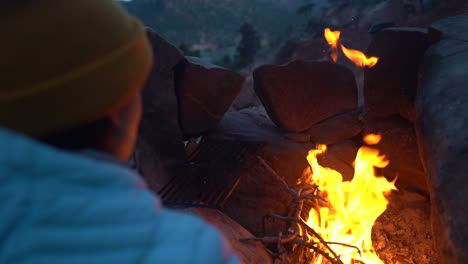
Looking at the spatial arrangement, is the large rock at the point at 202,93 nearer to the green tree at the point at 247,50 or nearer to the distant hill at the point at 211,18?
the green tree at the point at 247,50

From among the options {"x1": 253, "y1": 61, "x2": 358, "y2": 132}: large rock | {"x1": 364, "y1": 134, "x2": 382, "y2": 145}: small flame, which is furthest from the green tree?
{"x1": 364, "y1": 134, "x2": 382, "y2": 145}: small flame

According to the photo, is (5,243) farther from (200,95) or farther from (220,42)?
(220,42)

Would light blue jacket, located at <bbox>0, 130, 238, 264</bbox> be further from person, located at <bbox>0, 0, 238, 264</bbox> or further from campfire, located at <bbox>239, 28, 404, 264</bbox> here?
campfire, located at <bbox>239, 28, 404, 264</bbox>

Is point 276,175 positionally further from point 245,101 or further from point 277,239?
point 245,101

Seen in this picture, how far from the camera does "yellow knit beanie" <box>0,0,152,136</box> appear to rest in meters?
0.56

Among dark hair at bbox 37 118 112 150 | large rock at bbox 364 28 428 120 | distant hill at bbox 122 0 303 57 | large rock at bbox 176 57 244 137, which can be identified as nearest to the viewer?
dark hair at bbox 37 118 112 150

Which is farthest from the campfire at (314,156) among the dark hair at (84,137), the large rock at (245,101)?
the large rock at (245,101)

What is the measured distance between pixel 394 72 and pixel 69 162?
11.1ft

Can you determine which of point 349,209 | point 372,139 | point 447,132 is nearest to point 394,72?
point 372,139

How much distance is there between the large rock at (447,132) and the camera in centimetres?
163

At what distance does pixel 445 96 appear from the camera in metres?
2.30

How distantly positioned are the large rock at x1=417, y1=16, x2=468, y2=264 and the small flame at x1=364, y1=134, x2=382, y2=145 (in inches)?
33.8

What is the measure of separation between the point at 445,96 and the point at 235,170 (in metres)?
1.66

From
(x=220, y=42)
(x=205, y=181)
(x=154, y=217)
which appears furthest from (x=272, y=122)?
(x=220, y=42)
